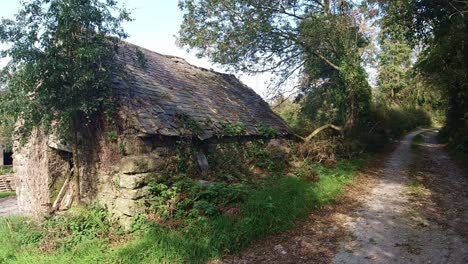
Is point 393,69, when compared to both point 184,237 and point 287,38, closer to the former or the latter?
point 287,38

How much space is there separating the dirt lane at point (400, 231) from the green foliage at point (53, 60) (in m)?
6.24

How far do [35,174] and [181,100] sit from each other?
15.0 feet

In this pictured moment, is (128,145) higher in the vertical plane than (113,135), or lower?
lower

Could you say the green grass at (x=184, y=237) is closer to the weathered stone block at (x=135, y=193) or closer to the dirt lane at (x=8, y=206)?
the weathered stone block at (x=135, y=193)

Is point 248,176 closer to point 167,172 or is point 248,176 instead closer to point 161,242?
point 167,172

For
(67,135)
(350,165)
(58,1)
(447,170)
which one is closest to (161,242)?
(67,135)

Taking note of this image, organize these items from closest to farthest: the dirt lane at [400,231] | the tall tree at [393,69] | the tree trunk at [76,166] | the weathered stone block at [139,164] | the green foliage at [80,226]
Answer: the dirt lane at [400,231] < the green foliage at [80,226] < the weathered stone block at [139,164] < the tree trunk at [76,166] < the tall tree at [393,69]

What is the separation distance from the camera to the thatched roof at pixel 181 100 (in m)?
8.77

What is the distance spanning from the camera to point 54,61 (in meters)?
7.22

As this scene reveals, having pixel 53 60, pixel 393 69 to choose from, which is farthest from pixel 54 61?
pixel 393 69

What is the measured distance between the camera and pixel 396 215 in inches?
319

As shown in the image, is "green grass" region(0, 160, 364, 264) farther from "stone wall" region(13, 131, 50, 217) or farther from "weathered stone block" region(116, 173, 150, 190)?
"weathered stone block" region(116, 173, 150, 190)

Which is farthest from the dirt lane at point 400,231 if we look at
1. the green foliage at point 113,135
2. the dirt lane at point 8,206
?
the dirt lane at point 8,206

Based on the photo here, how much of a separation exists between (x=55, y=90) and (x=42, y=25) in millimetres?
1379
